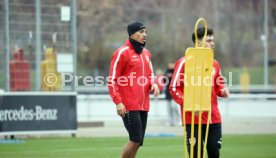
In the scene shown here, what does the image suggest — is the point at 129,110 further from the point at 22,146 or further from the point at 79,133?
the point at 79,133

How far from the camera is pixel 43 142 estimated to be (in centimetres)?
2028

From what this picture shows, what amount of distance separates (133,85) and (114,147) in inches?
232

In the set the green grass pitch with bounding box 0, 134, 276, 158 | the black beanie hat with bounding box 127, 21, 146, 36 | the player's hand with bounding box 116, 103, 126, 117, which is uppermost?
the black beanie hat with bounding box 127, 21, 146, 36

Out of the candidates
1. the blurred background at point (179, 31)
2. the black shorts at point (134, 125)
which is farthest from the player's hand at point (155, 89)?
the blurred background at point (179, 31)

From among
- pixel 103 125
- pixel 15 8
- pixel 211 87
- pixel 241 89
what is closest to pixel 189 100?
pixel 211 87

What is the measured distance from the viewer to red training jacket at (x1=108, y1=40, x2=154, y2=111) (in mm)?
12828

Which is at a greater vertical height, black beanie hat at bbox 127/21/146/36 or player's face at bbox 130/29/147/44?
black beanie hat at bbox 127/21/146/36

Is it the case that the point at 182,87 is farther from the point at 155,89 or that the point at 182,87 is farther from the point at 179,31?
the point at 179,31

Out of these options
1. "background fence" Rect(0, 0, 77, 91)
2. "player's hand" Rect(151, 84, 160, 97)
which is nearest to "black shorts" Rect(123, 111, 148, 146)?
"player's hand" Rect(151, 84, 160, 97)

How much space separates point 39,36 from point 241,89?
2682 centimetres

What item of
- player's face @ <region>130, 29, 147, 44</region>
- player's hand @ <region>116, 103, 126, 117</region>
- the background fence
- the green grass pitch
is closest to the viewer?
player's hand @ <region>116, 103, 126, 117</region>

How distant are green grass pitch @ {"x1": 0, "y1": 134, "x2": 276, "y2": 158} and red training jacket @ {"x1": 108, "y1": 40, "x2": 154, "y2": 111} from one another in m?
3.59

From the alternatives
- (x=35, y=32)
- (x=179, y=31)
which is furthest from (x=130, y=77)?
(x=179, y=31)

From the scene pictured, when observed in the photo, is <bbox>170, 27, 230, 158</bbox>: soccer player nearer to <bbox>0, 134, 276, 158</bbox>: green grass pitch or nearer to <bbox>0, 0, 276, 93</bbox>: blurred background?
<bbox>0, 134, 276, 158</bbox>: green grass pitch
